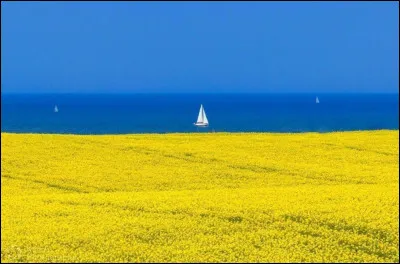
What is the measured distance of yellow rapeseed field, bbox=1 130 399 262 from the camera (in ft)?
43.2

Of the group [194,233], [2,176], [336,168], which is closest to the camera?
[194,233]

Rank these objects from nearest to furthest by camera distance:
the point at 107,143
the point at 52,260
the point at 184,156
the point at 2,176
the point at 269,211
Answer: the point at 52,260 < the point at 269,211 < the point at 2,176 < the point at 184,156 < the point at 107,143

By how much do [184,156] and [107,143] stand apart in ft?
14.3

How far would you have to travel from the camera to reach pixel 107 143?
28.7m

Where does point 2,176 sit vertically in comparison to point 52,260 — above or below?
above

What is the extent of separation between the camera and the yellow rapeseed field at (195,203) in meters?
13.2

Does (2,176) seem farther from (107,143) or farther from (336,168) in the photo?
(336,168)

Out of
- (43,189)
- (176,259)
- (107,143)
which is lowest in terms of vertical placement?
(176,259)

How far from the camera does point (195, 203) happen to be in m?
16.3

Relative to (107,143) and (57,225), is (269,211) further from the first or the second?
(107,143)

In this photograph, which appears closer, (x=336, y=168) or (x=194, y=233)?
(x=194, y=233)

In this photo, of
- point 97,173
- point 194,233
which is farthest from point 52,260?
point 97,173

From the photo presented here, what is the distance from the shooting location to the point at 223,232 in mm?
14180

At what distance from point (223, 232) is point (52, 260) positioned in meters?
3.85
